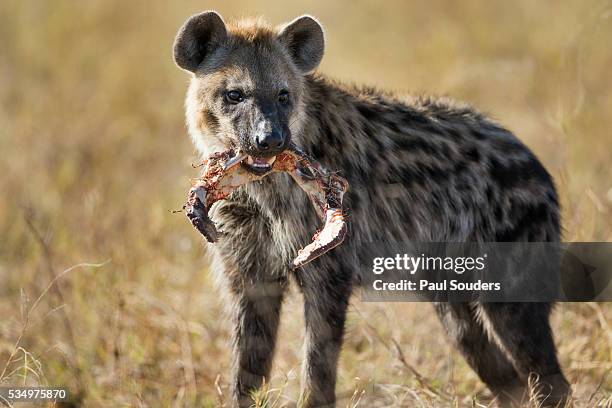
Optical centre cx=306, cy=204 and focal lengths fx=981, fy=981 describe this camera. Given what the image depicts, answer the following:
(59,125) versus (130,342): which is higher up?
(59,125)

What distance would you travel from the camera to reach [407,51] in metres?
9.46

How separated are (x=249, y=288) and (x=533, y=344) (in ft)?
4.24

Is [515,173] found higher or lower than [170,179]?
lower

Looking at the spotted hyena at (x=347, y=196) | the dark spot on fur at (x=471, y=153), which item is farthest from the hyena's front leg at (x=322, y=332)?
the dark spot on fur at (x=471, y=153)

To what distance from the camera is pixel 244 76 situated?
4098 millimetres

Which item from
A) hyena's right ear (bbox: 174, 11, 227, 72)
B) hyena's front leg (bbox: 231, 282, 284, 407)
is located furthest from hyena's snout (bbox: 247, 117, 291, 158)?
hyena's front leg (bbox: 231, 282, 284, 407)

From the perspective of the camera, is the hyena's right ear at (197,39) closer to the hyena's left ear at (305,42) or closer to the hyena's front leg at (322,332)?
the hyena's left ear at (305,42)

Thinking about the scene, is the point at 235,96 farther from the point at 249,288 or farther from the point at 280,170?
the point at 249,288

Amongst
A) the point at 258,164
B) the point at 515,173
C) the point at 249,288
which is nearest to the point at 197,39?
the point at 258,164

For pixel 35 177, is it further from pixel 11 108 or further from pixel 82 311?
pixel 82 311

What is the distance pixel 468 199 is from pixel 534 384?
2.87ft

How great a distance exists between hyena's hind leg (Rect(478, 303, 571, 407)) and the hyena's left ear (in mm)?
1361

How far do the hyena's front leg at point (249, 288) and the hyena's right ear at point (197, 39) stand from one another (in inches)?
25.5

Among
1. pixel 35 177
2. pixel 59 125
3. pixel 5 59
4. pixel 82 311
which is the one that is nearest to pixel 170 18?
pixel 5 59
